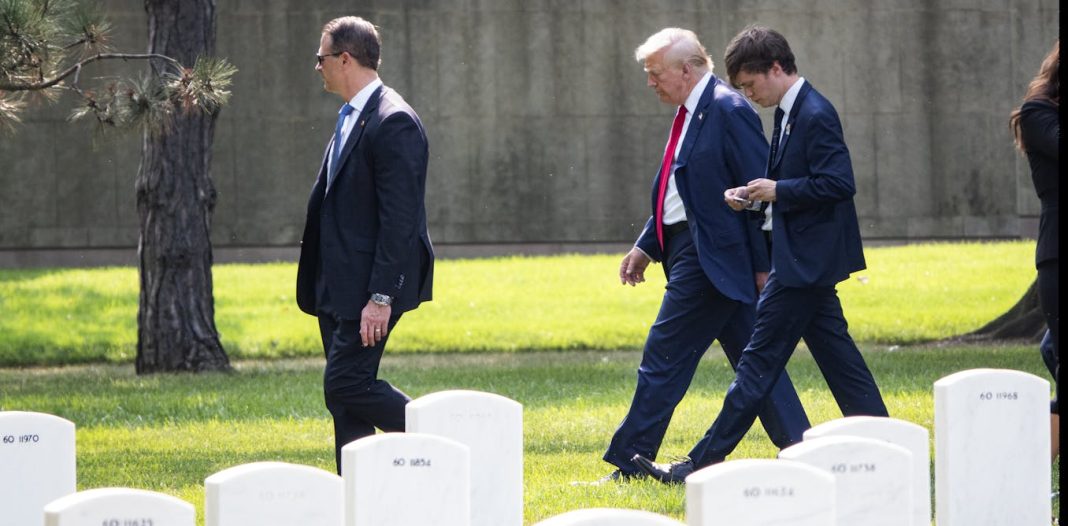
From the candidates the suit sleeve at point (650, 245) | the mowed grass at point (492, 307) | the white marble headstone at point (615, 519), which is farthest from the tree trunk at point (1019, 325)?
the white marble headstone at point (615, 519)

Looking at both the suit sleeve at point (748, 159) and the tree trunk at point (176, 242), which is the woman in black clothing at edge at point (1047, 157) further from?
the tree trunk at point (176, 242)

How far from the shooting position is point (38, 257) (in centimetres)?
2100

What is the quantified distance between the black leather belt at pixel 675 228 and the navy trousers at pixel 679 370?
0.02 meters

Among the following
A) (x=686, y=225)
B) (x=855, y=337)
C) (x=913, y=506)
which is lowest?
(x=855, y=337)

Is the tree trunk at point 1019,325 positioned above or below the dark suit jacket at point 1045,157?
below

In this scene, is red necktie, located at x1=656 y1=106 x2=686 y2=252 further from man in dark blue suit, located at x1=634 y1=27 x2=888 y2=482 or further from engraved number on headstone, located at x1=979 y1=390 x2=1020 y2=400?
engraved number on headstone, located at x1=979 y1=390 x2=1020 y2=400

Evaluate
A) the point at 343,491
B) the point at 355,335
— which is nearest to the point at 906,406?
the point at 355,335

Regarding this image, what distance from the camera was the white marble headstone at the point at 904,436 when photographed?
3957mm

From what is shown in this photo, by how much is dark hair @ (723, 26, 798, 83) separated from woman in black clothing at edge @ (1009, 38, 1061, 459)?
0.90 meters

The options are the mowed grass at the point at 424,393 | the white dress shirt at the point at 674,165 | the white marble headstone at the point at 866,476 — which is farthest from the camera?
the mowed grass at the point at 424,393

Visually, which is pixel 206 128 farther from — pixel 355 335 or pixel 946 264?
pixel 946 264

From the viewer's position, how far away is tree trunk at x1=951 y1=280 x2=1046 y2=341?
43.3 feet

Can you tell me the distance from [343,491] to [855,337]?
1106cm

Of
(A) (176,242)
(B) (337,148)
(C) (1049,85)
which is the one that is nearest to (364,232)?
(B) (337,148)
